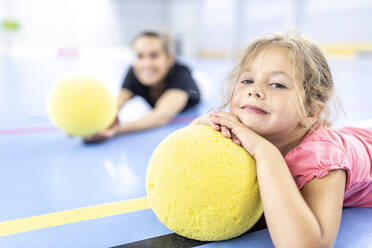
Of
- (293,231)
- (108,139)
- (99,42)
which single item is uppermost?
(293,231)

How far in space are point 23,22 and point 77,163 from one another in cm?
1651

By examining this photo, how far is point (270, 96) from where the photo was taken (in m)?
1.13

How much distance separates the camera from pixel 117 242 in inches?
45.3

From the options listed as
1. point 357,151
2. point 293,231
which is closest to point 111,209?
point 293,231

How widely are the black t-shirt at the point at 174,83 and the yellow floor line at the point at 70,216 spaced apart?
1.80 metres

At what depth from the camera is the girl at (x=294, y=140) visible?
94 cm

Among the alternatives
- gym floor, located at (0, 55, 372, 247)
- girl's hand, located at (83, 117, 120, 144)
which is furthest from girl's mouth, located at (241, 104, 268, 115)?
girl's hand, located at (83, 117, 120, 144)

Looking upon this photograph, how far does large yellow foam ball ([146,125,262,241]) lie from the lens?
1.02 meters

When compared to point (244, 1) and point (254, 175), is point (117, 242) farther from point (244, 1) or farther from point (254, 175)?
point (244, 1)

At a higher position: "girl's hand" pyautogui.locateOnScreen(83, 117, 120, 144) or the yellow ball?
the yellow ball

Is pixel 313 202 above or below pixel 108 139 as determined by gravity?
above

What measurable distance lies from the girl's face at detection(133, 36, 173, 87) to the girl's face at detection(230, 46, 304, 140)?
82.4 inches

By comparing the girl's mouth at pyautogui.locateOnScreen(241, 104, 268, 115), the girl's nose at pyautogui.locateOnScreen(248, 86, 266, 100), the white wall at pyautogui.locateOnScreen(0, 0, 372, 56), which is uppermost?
the girl's nose at pyautogui.locateOnScreen(248, 86, 266, 100)

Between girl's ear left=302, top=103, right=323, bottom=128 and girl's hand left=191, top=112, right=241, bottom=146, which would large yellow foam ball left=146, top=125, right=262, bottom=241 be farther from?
girl's ear left=302, top=103, right=323, bottom=128
